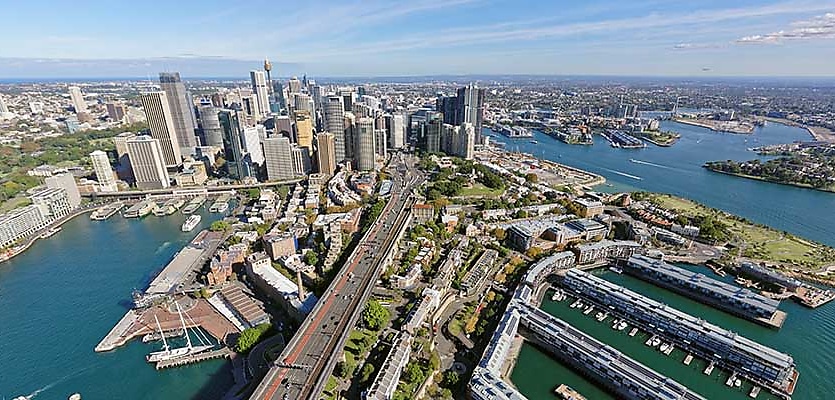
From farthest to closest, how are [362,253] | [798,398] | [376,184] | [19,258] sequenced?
[376,184]
[19,258]
[362,253]
[798,398]

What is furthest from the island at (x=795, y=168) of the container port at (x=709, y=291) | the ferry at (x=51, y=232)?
the ferry at (x=51, y=232)

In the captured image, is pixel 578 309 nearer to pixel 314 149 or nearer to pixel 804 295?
pixel 804 295

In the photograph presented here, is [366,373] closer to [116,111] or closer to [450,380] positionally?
[450,380]

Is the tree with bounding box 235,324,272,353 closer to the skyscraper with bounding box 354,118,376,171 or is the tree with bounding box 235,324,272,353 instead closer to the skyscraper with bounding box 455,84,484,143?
the skyscraper with bounding box 354,118,376,171

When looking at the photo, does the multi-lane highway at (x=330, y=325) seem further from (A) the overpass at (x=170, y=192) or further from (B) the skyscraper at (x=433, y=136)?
(B) the skyscraper at (x=433, y=136)

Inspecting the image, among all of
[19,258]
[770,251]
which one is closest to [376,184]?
[19,258]

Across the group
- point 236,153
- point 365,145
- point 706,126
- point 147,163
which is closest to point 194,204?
point 147,163

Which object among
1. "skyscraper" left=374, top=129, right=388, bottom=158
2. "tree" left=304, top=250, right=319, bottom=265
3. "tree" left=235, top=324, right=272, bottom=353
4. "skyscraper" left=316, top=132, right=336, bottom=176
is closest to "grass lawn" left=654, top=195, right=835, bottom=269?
"tree" left=304, top=250, right=319, bottom=265
